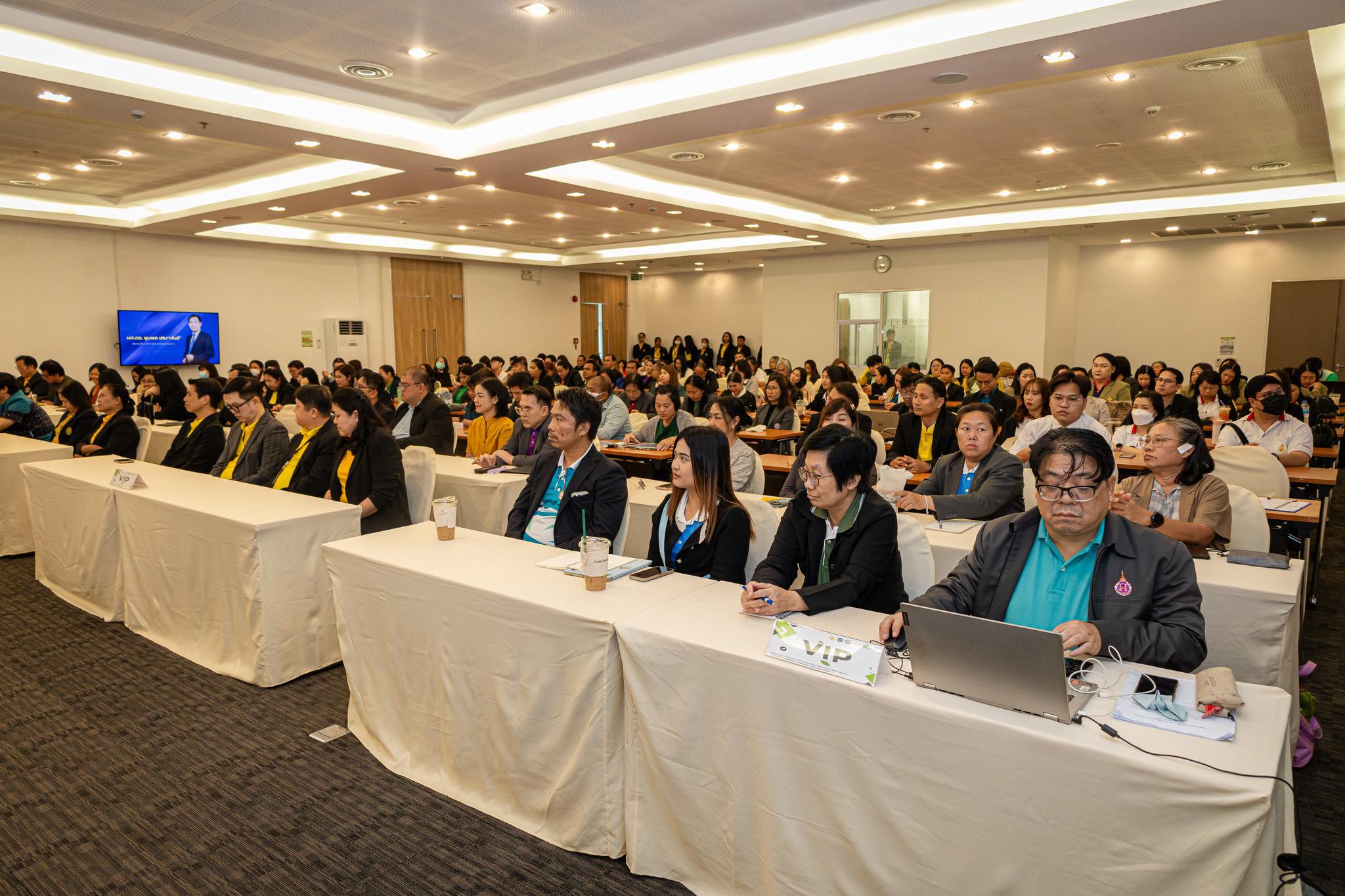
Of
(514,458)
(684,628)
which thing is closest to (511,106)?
(514,458)

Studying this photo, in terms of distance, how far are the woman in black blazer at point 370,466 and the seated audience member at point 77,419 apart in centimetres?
364

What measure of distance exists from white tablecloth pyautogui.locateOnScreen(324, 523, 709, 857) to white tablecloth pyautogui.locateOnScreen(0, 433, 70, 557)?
4393 millimetres

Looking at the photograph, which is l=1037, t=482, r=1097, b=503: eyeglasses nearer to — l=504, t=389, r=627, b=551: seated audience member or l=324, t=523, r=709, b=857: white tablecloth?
l=324, t=523, r=709, b=857: white tablecloth

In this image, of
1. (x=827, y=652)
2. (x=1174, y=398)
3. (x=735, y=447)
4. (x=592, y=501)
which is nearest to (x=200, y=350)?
(x=735, y=447)

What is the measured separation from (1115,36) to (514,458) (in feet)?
14.0

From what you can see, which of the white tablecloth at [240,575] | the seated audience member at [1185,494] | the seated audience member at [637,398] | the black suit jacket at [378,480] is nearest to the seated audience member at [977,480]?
the seated audience member at [1185,494]

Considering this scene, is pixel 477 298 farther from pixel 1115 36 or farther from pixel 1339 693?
pixel 1339 693

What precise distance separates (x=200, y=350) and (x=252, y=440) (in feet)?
30.8

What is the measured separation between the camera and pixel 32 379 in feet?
34.0

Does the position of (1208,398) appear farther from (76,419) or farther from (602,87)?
(76,419)

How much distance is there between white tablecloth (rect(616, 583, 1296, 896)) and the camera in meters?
1.60

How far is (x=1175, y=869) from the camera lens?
5.27 feet

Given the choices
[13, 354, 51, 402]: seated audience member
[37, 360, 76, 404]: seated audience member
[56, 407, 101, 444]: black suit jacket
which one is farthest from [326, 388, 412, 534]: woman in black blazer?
[13, 354, 51, 402]: seated audience member

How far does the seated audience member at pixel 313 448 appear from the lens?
4.59 meters
